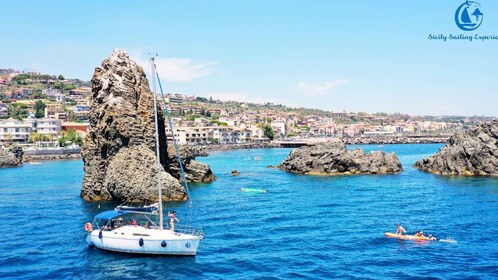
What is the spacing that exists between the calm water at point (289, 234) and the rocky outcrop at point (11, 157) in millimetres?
57064

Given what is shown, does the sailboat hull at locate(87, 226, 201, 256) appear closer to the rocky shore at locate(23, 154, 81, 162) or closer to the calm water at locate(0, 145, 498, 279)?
the calm water at locate(0, 145, 498, 279)

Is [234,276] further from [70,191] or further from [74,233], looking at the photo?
[70,191]

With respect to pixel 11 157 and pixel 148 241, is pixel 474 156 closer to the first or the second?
pixel 148 241

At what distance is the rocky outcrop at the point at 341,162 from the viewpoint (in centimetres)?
9981

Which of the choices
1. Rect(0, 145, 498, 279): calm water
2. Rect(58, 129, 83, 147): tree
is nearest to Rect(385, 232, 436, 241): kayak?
Rect(0, 145, 498, 279): calm water

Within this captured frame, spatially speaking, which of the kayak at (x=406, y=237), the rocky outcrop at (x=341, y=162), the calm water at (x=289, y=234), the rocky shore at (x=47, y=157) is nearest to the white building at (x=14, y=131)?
the rocky shore at (x=47, y=157)

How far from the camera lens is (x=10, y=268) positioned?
117 feet

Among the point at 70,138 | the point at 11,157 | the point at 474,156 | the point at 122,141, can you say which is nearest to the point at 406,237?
the point at 122,141

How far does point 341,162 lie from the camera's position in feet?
330

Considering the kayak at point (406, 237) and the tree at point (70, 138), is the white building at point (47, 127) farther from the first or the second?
the kayak at point (406, 237)

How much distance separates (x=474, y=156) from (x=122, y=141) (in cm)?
6545

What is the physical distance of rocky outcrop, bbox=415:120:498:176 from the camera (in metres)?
93.1

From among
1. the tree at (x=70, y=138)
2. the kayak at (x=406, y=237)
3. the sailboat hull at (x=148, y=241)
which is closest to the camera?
the sailboat hull at (x=148, y=241)

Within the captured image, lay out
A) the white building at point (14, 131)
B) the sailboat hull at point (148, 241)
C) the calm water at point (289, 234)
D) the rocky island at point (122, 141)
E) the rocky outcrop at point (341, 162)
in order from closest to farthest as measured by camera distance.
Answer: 1. the calm water at point (289, 234)
2. the sailboat hull at point (148, 241)
3. the rocky island at point (122, 141)
4. the rocky outcrop at point (341, 162)
5. the white building at point (14, 131)
